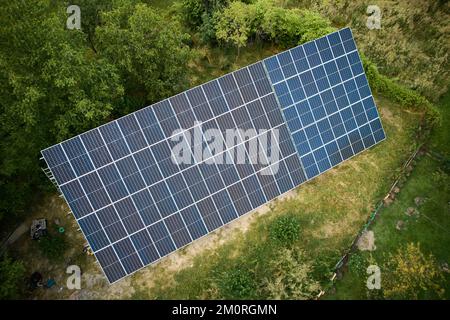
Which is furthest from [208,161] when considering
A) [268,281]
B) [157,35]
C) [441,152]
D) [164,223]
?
[441,152]

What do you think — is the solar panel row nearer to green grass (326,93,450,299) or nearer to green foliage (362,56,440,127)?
green grass (326,93,450,299)

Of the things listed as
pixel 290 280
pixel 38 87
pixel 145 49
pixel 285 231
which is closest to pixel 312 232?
pixel 285 231

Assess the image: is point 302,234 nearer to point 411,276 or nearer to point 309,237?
point 309,237

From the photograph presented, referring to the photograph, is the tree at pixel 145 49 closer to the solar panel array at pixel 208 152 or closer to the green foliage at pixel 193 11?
the solar panel array at pixel 208 152

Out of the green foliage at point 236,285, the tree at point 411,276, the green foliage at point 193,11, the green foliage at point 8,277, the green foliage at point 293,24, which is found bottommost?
the tree at point 411,276

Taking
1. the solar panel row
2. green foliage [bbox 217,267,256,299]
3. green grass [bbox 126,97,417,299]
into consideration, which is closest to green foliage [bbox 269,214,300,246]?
green grass [bbox 126,97,417,299]

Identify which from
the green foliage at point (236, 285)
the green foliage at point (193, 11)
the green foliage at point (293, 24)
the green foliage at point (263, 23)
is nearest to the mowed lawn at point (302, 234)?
the green foliage at point (236, 285)

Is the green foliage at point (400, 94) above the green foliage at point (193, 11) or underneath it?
underneath
